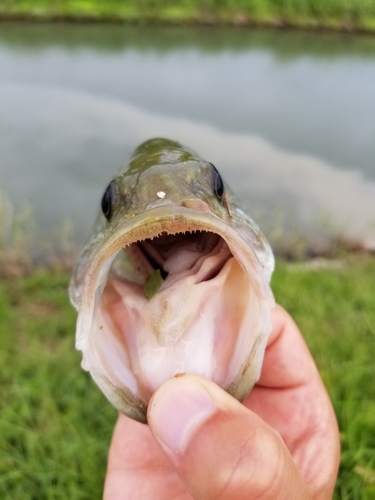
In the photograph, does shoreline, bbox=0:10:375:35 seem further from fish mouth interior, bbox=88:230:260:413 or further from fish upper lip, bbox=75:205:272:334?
fish upper lip, bbox=75:205:272:334

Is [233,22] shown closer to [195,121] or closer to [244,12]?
[244,12]

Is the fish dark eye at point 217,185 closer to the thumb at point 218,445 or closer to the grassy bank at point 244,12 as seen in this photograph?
the thumb at point 218,445

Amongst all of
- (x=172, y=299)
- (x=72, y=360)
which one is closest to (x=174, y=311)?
(x=172, y=299)

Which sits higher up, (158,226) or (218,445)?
(158,226)

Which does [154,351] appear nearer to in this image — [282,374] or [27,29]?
[282,374]

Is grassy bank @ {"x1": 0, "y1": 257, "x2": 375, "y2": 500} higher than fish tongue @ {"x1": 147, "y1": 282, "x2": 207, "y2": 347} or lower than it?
lower

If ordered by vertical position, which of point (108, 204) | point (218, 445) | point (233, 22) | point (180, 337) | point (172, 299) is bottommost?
point (218, 445)

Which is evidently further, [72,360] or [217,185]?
[72,360]

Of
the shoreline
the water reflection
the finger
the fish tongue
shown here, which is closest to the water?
the water reflection
